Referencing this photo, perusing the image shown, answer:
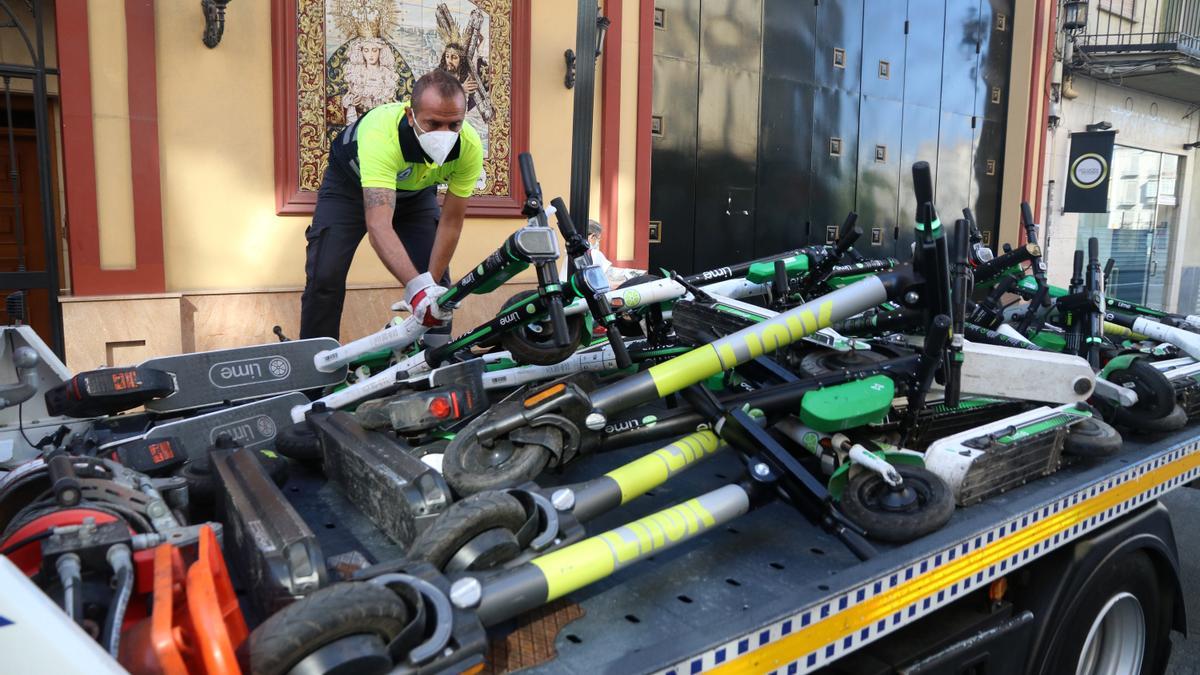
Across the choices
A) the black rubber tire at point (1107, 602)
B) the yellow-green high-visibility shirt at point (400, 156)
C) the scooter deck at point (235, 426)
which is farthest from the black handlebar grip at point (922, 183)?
the yellow-green high-visibility shirt at point (400, 156)

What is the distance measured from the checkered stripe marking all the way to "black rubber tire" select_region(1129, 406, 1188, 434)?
0.17 m

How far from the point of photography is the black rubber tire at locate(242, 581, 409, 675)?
1.27 meters

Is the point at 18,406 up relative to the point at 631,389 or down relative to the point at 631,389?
down

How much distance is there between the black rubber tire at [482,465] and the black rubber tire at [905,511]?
85 cm

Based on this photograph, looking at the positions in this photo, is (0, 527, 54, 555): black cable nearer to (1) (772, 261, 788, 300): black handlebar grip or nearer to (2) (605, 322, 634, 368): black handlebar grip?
(2) (605, 322, 634, 368): black handlebar grip

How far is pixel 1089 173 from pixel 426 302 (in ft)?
39.7

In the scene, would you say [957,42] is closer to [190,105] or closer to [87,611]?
[190,105]

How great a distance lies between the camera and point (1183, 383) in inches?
126

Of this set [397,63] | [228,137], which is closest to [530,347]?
[228,137]

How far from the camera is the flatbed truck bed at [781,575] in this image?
1.65 m

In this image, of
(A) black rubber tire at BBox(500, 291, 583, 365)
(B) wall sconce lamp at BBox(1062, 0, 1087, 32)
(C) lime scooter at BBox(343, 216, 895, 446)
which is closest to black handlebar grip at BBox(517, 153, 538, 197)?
(C) lime scooter at BBox(343, 216, 895, 446)

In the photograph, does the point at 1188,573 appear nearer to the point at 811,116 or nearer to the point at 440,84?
the point at 440,84

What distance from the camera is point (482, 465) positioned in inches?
88.8

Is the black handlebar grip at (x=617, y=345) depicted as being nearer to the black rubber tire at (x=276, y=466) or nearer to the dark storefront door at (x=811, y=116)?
the black rubber tire at (x=276, y=466)
